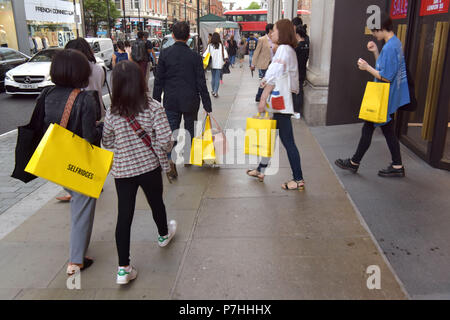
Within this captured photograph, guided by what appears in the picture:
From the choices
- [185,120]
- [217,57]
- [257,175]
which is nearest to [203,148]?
[185,120]

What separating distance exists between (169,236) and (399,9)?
208 inches

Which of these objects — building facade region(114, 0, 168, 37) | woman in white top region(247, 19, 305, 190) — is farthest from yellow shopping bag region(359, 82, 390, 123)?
building facade region(114, 0, 168, 37)

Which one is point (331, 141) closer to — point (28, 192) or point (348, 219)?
point (348, 219)

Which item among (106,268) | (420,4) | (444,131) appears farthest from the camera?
(420,4)

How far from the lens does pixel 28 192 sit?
5.30 m

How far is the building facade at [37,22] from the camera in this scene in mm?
25188

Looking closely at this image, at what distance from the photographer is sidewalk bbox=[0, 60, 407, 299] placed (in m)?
2.98

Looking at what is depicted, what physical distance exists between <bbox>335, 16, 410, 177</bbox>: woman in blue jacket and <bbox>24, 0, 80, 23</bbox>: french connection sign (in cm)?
2815

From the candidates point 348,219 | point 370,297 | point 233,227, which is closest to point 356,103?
point 348,219

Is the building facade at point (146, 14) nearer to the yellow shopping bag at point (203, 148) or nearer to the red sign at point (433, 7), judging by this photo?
the yellow shopping bag at point (203, 148)

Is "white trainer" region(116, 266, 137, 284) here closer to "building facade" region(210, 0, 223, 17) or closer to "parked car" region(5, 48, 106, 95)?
"parked car" region(5, 48, 106, 95)

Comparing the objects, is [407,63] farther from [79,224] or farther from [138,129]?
[79,224]

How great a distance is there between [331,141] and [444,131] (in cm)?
202

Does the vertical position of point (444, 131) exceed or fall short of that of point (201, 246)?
it exceeds it
